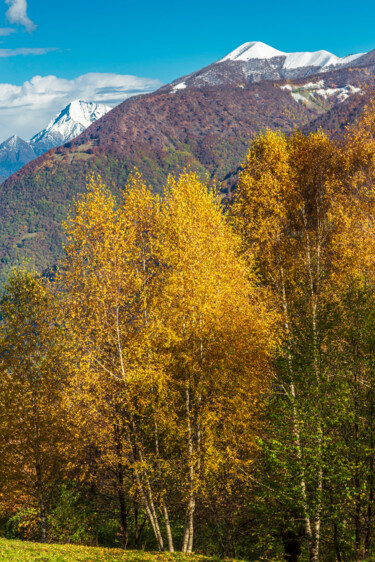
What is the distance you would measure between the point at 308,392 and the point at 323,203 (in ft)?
62.4

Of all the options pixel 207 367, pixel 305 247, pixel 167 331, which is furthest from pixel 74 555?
pixel 305 247

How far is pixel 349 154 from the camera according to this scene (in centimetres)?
3422

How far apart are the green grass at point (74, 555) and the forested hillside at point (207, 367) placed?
2.67 meters

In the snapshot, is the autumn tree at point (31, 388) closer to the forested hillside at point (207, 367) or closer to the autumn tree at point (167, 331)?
the forested hillside at point (207, 367)

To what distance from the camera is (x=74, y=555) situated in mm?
19094

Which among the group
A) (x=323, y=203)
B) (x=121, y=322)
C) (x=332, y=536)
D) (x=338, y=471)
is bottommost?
(x=332, y=536)

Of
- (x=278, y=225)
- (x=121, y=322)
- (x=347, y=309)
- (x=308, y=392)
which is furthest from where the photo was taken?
(x=278, y=225)

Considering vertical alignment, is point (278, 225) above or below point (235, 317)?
above

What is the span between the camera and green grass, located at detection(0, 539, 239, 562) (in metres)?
17.5

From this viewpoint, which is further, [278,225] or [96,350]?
[278,225]

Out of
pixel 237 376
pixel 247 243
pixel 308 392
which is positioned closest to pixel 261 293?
pixel 247 243

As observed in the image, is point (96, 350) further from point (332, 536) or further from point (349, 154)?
point (349, 154)

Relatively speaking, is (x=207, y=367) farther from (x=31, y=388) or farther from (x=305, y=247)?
(x=31, y=388)

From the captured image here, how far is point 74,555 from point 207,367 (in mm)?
10210
